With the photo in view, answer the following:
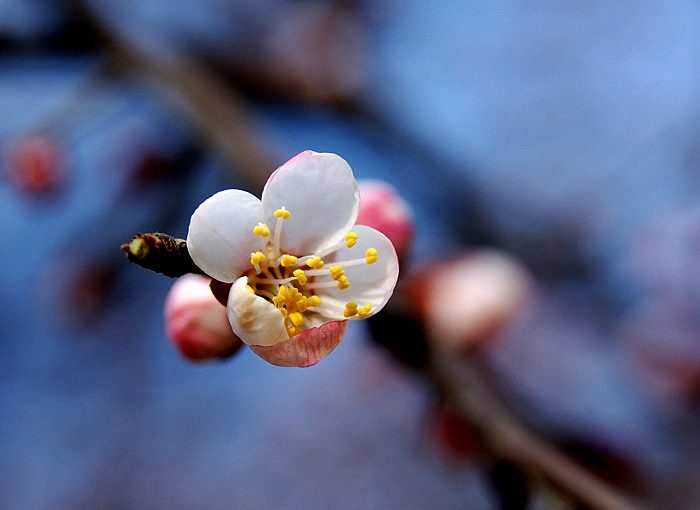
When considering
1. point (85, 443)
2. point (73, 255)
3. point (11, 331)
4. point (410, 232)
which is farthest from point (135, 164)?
point (410, 232)

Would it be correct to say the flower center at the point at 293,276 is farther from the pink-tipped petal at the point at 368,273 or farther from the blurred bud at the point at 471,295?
the blurred bud at the point at 471,295

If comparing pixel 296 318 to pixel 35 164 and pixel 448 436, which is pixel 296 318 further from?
pixel 35 164

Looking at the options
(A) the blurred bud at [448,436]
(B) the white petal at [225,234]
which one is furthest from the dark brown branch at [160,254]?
(A) the blurred bud at [448,436]

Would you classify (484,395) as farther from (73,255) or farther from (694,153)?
(73,255)

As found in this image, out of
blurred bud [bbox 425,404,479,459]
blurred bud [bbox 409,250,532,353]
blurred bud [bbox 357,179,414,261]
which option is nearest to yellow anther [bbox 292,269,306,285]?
blurred bud [bbox 357,179,414,261]

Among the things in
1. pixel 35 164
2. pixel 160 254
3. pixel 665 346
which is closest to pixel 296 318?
pixel 160 254

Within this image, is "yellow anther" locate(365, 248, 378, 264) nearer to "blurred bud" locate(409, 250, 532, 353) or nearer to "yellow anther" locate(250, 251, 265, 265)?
"yellow anther" locate(250, 251, 265, 265)

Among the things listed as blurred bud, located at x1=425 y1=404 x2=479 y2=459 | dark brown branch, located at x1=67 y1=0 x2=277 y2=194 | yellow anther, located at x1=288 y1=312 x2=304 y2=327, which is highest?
yellow anther, located at x1=288 y1=312 x2=304 y2=327
